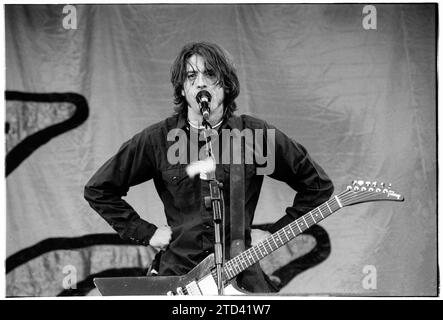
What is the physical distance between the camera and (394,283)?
5.66 m

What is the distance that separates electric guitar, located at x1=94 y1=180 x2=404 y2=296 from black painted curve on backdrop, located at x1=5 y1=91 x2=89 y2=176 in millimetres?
1067

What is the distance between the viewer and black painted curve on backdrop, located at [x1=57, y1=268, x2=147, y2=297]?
558cm

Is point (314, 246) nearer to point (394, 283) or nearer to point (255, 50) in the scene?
point (394, 283)

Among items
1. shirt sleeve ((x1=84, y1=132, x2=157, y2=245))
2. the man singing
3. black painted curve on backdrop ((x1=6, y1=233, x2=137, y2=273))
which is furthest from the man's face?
black painted curve on backdrop ((x1=6, y1=233, x2=137, y2=273))

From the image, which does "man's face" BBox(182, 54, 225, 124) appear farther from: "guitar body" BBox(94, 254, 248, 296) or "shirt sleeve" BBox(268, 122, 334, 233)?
"guitar body" BBox(94, 254, 248, 296)

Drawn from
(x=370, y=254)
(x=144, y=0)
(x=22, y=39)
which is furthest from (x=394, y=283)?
(x=22, y=39)

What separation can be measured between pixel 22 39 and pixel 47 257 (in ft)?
4.37

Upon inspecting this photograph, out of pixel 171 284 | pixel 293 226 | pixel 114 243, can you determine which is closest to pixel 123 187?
pixel 114 243

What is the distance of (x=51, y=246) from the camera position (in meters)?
5.65

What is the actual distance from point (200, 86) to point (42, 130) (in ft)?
3.47

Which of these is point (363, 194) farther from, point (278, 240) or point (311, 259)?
point (311, 259)

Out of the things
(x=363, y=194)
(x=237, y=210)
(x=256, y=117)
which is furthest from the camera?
(x=256, y=117)

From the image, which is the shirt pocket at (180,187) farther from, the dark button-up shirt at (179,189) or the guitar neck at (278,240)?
the guitar neck at (278,240)

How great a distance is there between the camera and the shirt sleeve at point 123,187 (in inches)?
210
